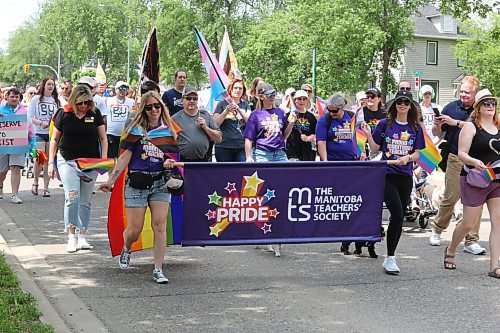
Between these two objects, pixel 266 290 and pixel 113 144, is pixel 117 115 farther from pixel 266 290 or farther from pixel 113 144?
pixel 266 290

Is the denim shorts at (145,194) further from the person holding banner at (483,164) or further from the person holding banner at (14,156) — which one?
the person holding banner at (14,156)

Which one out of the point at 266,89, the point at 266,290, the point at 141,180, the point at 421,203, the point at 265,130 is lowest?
the point at 266,290

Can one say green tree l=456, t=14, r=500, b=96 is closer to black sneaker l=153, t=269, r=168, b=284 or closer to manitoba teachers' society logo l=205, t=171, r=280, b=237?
manitoba teachers' society logo l=205, t=171, r=280, b=237

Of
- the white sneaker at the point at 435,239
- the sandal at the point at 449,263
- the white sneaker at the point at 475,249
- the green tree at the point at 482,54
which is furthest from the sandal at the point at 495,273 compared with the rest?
the green tree at the point at 482,54

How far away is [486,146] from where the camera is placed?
26.1ft

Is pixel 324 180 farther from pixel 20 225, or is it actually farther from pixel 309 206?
pixel 20 225

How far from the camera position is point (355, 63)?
43438 millimetres

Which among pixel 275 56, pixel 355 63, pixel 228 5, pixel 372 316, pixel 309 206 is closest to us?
pixel 372 316

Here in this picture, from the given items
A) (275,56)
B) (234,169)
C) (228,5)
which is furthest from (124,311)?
(228,5)

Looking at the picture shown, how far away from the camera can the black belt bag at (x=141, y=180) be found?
7.31 metres

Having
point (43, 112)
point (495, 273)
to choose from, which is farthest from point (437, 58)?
point (495, 273)

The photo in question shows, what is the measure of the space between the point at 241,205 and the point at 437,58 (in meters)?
57.4

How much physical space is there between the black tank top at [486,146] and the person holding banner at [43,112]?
27.2ft

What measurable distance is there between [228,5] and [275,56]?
1224cm
